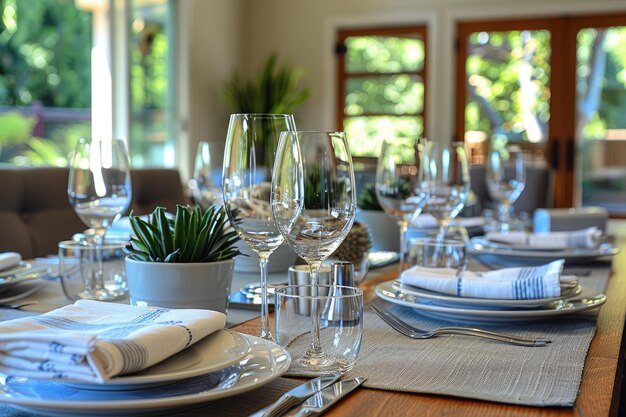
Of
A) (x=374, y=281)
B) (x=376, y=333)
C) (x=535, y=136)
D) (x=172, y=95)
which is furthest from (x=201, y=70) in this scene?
(x=376, y=333)

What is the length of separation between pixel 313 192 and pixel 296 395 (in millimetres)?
234

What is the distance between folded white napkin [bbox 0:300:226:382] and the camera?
583 mm

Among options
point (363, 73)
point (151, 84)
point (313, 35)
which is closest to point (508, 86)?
point (363, 73)

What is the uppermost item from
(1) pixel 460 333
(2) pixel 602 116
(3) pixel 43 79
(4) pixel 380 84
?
(4) pixel 380 84

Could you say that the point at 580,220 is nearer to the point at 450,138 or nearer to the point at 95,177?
the point at 95,177

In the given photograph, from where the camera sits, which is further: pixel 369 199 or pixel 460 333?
pixel 369 199

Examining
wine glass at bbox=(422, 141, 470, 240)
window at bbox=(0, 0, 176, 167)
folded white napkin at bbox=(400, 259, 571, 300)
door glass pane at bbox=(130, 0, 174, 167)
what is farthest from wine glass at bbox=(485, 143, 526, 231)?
door glass pane at bbox=(130, 0, 174, 167)

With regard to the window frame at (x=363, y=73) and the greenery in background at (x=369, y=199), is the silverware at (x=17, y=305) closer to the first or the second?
the greenery in background at (x=369, y=199)

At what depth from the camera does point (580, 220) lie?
207 centimetres

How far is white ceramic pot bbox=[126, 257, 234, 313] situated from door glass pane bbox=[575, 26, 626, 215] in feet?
18.6

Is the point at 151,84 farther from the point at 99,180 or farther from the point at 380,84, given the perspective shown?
the point at 99,180

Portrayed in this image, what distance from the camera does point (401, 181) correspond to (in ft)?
4.50

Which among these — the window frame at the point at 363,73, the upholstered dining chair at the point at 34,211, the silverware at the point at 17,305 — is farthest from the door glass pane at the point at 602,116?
the silverware at the point at 17,305

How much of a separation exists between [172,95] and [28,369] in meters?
5.71
